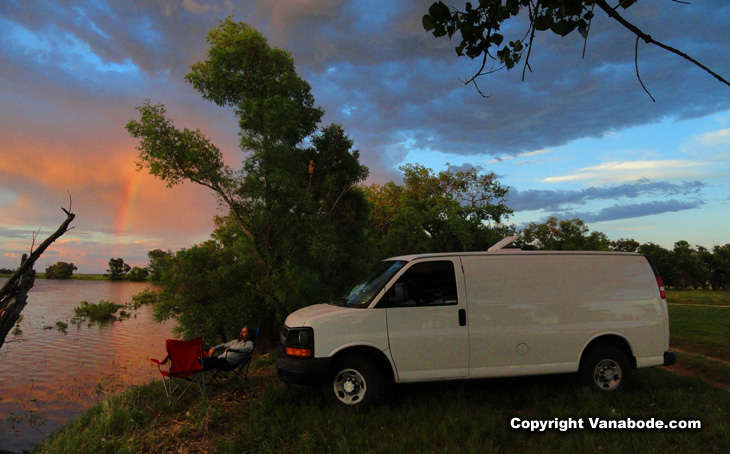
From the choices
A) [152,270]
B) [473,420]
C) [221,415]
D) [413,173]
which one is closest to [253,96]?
[152,270]

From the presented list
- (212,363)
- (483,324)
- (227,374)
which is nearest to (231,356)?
(212,363)

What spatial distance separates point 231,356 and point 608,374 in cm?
647

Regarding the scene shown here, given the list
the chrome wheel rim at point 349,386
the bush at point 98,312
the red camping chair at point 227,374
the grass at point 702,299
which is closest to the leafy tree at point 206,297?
the red camping chair at point 227,374

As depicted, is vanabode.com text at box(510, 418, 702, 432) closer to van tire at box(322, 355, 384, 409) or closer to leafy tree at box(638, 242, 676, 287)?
van tire at box(322, 355, 384, 409)

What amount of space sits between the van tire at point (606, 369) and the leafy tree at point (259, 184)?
1109cm

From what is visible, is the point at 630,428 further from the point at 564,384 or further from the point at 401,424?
the point at 401,424

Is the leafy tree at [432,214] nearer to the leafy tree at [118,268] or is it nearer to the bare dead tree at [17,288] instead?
the bare dead tree at [17,288]

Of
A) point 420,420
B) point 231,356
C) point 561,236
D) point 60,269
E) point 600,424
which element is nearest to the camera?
point 600,424

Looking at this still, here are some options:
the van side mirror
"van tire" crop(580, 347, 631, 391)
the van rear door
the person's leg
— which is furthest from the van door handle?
the person's leg

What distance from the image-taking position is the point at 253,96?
19766 millimetres

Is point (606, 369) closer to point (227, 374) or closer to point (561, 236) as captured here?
point (227, 374)

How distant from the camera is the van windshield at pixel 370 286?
6352 mm

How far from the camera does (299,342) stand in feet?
19.9

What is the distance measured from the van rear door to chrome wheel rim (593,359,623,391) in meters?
2.31
